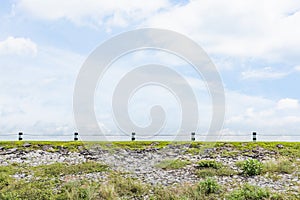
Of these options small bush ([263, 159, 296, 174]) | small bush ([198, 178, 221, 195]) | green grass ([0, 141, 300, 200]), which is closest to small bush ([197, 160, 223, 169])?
green grass ([0, 141, 300, 200])

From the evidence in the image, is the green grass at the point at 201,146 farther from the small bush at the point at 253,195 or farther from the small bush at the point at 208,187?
the small bush at the point at 253,195

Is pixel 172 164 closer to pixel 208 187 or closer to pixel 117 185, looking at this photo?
pixel 117 185

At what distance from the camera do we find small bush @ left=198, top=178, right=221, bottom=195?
1752 cm

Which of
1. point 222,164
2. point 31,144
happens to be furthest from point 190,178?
point 31,144

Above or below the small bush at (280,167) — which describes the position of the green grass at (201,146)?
above

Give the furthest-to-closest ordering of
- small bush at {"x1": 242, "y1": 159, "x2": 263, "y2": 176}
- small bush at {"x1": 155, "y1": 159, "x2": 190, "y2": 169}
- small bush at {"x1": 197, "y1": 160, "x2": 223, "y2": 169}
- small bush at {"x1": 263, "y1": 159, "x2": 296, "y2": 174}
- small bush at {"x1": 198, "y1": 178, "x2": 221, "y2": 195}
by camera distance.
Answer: small bush at {"x1": 155, "y1": 159, "x2": 190, "y2": 169} → small bush at {"x1": 197, "y1": 160, "x2": 223, "y2": 169} → small bush at {"x1": 263, "y1": 159, "x2": 296, "y2": 174} → small bush at {"x1": 242, "y1": 159, "x2": 263, "y2": 176} → small bush at {"x1": 198, "y1": 178, "x2": 221, "y2": 195}

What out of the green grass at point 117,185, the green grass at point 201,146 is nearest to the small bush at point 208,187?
the green grass at point 117,185

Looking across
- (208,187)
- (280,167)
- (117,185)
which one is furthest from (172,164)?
(280,167)

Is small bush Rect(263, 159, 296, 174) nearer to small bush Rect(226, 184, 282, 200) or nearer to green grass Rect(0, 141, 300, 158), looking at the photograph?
small bush Rect(226, 184, 282, 200)

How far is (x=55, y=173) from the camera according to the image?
21.4 meters

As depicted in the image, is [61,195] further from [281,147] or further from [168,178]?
[281,147]

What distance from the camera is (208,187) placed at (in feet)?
58.0

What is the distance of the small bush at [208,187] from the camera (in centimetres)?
1752

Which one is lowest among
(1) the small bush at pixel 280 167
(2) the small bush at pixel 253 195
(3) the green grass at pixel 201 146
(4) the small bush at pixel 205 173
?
(2) the small bush at pixel 253 195
